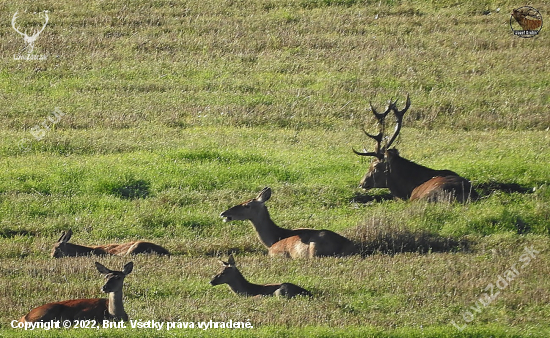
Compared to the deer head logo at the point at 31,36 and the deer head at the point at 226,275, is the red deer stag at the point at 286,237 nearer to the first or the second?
the deer head at the point at 226,275

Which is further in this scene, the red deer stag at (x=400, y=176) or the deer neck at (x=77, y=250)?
the red deer stag at (x=400, y=176)

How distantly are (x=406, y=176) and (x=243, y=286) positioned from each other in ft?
20.5

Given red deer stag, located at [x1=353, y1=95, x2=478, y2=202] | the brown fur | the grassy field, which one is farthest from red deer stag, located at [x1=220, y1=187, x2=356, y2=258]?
the brown fur

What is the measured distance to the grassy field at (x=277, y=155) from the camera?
11961 mm

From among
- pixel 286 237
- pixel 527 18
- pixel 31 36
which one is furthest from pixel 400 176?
pixel 31 36

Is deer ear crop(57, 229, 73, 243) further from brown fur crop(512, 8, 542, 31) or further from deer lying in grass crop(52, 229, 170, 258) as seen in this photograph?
brown fur crop(512, 8, 542, 31)

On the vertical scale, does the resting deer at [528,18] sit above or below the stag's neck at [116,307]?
above

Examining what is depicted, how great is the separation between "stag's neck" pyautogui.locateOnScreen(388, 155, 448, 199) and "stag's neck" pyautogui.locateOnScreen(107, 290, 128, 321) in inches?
307

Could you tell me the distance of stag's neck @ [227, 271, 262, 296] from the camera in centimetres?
1224

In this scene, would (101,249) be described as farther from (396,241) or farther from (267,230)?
(396,241)

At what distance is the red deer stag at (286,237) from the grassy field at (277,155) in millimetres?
345

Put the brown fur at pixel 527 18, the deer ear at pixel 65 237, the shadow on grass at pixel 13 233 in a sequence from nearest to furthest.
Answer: the deer ear at pixel 65 237, the shadow on grass at pixel 13 233, the brown fur at pixel 527 18

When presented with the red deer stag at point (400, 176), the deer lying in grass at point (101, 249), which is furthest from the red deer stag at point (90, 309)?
the red deer stag at point (400, 176)

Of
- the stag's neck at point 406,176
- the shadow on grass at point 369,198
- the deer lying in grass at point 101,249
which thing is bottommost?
the deer lying in grass at point 101,249
